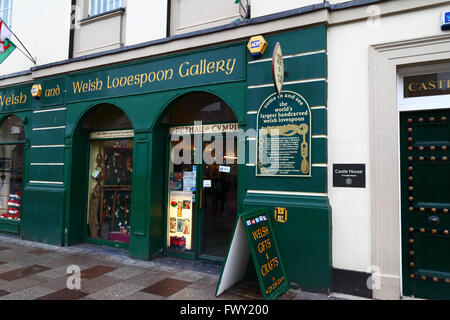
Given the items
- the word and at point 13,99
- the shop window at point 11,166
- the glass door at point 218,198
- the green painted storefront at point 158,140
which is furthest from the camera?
the shop window at point 11,166

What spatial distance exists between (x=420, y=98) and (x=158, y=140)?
4.42 m

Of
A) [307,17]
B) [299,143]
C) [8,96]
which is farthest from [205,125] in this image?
[8,96]

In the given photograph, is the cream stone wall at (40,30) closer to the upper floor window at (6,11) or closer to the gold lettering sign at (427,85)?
the upper floor window at (6,11)

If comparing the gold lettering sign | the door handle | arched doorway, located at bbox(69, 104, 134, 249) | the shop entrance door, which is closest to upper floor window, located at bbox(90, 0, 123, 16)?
arched doorway, located at bbox(69, 104, 134, 249)

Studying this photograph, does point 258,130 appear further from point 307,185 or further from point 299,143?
point 307,185

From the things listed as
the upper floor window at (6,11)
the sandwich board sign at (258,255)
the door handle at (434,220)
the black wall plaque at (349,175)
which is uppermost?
the upper floor window at (6,11)

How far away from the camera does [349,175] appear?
14.1 ft

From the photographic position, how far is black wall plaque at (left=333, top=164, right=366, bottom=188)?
4.23 meters

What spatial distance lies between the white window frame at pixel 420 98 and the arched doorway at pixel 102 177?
5081mm

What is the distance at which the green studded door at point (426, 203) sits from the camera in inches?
156

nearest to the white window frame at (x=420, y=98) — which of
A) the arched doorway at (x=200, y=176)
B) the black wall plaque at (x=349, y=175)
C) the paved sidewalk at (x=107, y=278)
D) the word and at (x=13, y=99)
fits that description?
the black wall plaque at (x=349, y=175)

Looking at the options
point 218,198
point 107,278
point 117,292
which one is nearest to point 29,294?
point 107,278

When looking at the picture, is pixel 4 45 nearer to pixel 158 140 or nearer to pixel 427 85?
pixel 158 140

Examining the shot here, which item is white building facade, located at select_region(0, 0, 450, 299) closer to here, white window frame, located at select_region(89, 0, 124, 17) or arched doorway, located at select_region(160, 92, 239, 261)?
arched doorway, located at select_region(160, 92, 239, 261)
